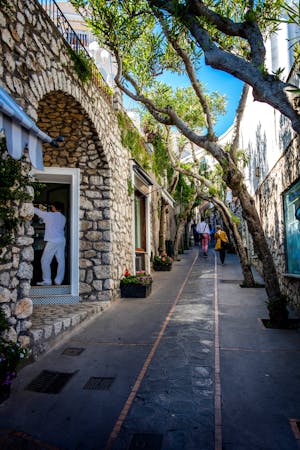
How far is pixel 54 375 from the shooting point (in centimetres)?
359

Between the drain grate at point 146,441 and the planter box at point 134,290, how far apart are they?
16.5 feet

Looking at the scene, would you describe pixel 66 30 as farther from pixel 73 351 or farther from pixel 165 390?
pixel 165 390

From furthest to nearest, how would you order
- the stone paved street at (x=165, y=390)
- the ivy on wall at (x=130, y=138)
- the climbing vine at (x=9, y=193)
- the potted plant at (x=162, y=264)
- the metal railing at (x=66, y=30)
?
→ the potted plant at (x=162, y=264) < the ivy on wall at (x=130, y=138) < the metal railing at (x=66, y=30) < the climbing vine at (x=9, y=193) < the stone paved street at (x=165, y=390)

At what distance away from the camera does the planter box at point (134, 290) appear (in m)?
7.52

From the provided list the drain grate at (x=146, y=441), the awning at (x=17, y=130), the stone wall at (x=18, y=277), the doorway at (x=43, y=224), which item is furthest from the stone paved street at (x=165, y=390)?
the doorway at (x=43, y=224)

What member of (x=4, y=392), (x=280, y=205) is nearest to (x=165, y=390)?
(x=4, y=392)

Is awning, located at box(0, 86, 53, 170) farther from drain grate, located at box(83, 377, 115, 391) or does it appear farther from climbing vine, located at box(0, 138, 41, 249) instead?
drain grate, located at box(83, 377, 115, 391)

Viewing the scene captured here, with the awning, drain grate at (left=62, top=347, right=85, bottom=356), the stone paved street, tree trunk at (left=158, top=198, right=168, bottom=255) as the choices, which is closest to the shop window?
tree trunk at (left=158, top=198, right=168, bottom=255)

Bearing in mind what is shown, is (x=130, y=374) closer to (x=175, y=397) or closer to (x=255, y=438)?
(x=175, y=397)

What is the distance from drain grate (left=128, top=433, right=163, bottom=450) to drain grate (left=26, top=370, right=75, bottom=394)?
1146 mm

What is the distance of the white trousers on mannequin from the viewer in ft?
22.6

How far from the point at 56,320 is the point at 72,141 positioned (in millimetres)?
3699

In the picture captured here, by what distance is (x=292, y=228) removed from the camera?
593 cm

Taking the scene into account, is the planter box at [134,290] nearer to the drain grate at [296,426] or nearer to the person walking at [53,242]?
the person walking at [53,242]
